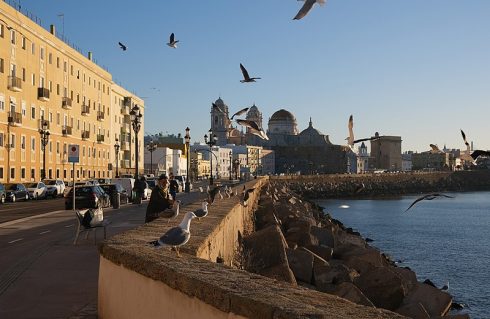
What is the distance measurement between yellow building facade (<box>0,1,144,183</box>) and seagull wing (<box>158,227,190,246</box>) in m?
43.3

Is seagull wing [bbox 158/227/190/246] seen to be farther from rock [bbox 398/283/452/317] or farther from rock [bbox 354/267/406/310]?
rock [bbox 398/283/452/317]

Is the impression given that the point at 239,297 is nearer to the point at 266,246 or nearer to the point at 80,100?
the point at 266,246

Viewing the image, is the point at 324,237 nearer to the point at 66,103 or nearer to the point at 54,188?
the point at 54,188

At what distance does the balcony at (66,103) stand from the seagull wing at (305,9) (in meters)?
56.0

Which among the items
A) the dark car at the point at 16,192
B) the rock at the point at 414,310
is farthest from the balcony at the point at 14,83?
the rock at the point at 414,310

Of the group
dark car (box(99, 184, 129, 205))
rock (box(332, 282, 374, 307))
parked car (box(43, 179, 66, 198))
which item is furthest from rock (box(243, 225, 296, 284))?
parked car (box(43, 179, 66, 198))

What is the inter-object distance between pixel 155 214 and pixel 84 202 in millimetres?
17293

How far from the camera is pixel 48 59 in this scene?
57125mm

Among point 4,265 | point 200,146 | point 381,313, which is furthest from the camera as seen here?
point 200,146

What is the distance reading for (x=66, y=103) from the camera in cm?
6141

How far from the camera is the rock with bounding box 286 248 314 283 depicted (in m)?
15.0

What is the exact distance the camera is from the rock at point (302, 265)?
1497 centimetres

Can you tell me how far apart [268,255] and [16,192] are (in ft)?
106

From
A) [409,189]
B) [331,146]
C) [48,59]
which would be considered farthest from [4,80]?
[331,146]
